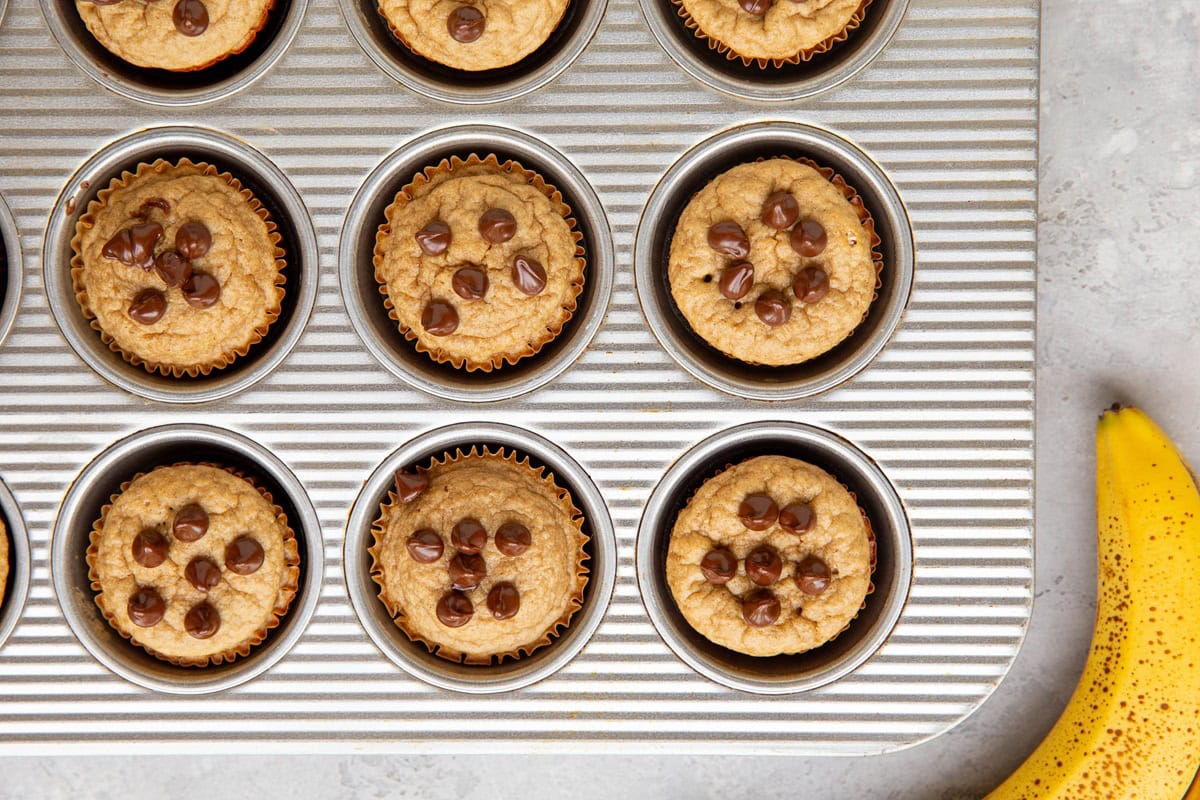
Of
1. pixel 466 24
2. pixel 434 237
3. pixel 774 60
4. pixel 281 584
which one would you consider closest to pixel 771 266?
pixel 774 60

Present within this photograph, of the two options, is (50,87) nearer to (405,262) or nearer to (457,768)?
(405,262)

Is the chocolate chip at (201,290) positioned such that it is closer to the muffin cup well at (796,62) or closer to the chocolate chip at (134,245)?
the chocolate chip at (134,245)

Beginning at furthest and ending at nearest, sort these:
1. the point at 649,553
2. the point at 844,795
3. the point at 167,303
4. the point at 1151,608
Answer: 1. the point at 844,795
2. the point at 1151,608
3. the point at 649,553
4. the point at 167,303

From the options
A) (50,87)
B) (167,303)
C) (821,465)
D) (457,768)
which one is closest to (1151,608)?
(821,465)

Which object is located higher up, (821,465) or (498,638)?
(821,465)

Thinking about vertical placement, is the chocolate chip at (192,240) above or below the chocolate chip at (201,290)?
above

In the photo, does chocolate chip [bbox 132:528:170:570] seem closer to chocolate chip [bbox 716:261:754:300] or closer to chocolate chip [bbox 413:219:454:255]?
chocolate chip [bbox 413:219:454:255]

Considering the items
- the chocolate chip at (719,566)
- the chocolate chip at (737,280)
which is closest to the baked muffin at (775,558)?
the chocolate chip at (719,566)
